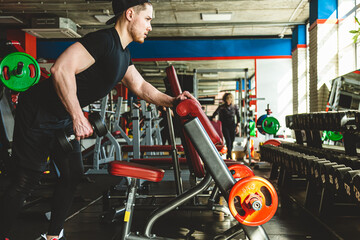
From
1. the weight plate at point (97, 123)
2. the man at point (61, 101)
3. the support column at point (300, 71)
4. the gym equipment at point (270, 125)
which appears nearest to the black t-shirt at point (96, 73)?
the man at point (61, 101)

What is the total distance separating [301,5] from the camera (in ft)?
24.4

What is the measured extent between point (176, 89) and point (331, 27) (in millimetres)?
5453

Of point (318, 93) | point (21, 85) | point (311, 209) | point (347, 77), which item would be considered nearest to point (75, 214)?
point (21, 85)

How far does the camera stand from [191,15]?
8.01 metres

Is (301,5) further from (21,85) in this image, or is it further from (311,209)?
(21,85)

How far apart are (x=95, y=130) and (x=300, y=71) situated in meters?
7.79

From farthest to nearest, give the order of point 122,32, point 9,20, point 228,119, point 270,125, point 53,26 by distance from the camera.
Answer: point 9,20 < point 53,26 < point 228,119 < point 270,125 < point 122,32

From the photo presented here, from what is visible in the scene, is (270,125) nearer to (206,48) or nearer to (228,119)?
(228,119)

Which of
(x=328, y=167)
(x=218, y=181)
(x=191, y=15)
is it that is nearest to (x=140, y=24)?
(x=218, y=181)

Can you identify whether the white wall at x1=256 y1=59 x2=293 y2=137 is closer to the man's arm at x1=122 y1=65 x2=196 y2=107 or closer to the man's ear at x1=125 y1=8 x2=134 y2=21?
the man's arm at x1=122 y1=65 x2=196 y2=107

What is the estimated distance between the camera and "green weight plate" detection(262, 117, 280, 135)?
612 centimetres

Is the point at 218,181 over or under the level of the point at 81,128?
under

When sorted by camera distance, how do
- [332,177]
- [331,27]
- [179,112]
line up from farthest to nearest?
[331,27] → [332,177] → [179,112]

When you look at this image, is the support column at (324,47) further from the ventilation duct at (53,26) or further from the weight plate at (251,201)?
the weight plate at (251,201)
